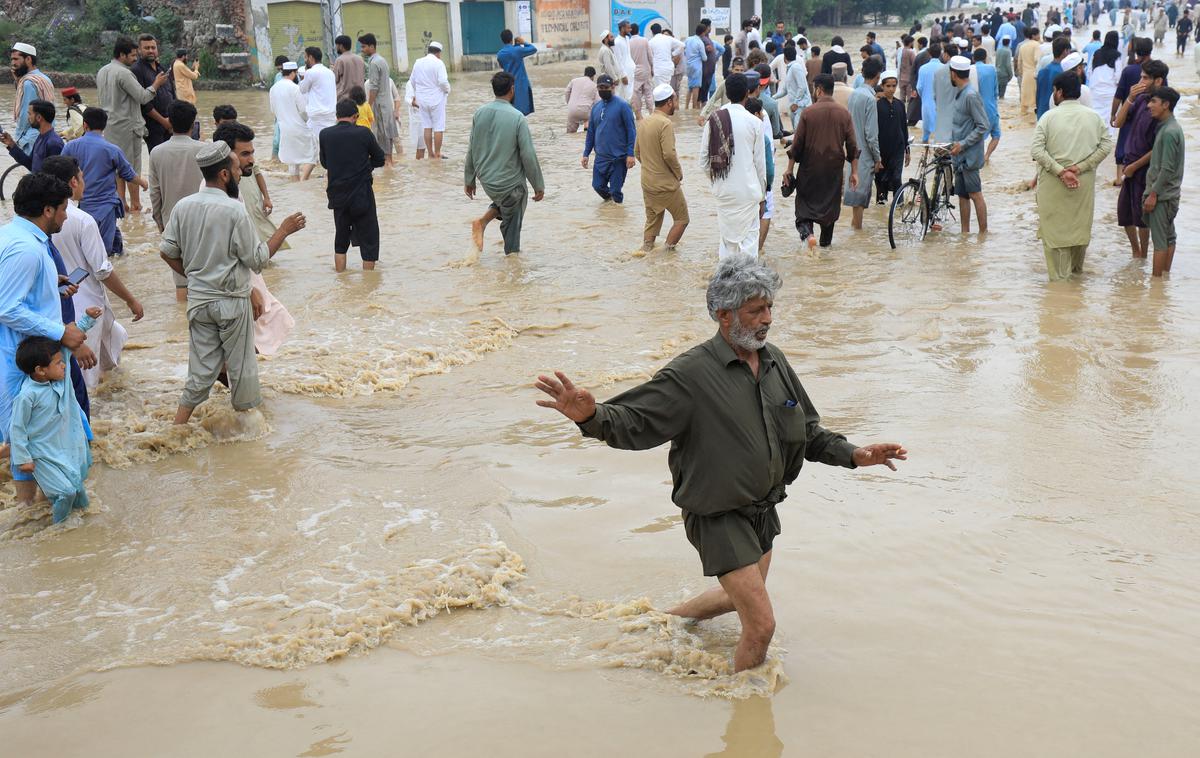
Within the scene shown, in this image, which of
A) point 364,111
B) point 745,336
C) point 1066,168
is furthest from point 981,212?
point 745,336

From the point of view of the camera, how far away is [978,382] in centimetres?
735

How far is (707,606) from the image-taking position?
436 centimetres

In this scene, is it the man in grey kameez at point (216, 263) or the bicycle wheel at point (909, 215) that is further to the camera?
the bicycle wheel at point (909, 215)

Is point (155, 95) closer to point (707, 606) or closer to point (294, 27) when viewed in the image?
point (707, 606)

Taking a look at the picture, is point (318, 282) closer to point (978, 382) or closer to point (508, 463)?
point (508, 463)

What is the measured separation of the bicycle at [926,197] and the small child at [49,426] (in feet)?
26.0

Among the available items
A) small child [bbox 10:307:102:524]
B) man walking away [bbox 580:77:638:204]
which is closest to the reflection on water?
small child [bbox 10:307:102:524]

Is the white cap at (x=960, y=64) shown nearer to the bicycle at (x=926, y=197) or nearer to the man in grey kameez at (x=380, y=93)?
the bicycle at (x=926, y=197)

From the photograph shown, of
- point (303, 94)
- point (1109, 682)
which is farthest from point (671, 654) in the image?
point (303, 94)

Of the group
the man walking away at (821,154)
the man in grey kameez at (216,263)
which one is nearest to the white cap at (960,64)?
the man walking away at (821,154)

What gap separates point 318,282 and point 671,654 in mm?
7006

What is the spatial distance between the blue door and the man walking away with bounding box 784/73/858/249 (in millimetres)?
26279

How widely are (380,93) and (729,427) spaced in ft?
43.6

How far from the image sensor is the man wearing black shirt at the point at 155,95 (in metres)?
12.3
